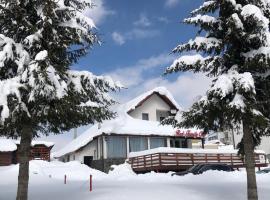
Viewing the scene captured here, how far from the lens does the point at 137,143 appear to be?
41.3 m

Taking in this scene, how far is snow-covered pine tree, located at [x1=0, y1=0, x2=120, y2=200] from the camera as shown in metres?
12.1

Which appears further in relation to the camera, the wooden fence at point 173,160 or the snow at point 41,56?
the wooden fence at point 173,160

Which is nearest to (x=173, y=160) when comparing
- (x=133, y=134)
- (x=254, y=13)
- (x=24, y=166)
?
(x=133, y=134)

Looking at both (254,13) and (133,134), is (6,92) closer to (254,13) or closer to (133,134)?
(254,13)

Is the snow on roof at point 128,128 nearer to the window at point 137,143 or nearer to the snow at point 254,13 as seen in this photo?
the window at point 137,143

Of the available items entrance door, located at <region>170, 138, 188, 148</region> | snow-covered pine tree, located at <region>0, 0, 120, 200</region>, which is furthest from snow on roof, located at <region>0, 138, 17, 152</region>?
snow-covered pine tree, located at <region>0, 0, 120, 200</region>

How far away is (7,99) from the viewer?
12.1 meters

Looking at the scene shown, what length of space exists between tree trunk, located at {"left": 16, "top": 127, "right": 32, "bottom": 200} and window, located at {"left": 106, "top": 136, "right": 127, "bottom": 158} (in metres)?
25.9

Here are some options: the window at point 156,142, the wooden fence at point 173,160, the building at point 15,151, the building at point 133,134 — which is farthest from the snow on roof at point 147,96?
the building at point 15,151

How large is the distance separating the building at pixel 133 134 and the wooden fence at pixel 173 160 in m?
2.79

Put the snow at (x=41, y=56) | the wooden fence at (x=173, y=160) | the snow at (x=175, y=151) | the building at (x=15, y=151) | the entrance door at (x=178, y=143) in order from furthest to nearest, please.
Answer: the entrance door at (x=178, y=143) < the building at (x=15, y=151) < the snow at (x=175, y=151) < the wooden fence at (x=173, y=160) < the snow at (x=41, y=56)

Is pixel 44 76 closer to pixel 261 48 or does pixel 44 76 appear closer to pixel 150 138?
pixel 261 48

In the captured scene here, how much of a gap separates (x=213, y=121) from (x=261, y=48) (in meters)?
2.98

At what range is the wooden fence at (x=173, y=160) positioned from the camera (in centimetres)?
3356
